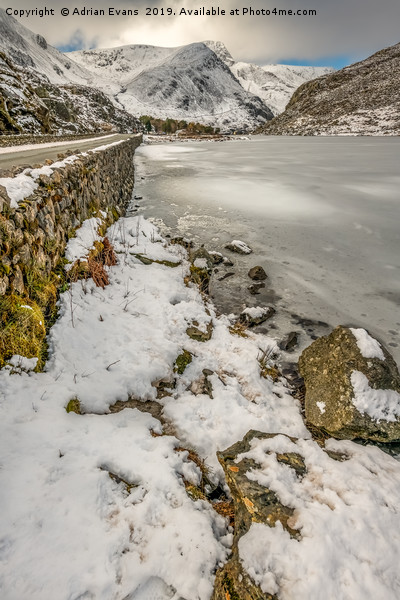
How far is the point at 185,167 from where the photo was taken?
2172cm

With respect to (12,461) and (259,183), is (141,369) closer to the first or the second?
(12,461)

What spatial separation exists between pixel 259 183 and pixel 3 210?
1433cm

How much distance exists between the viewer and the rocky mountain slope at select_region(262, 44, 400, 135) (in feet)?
138

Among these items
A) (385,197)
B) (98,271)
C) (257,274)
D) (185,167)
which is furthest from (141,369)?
(185,167)

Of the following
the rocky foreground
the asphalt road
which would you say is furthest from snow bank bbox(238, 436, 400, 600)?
the asphalt road

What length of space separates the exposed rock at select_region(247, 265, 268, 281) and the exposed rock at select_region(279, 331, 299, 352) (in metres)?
1.94

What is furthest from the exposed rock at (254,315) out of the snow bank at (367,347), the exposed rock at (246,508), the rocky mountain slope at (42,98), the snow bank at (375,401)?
the rocky mountain slope at (42,98)

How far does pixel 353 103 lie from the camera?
1882 inches

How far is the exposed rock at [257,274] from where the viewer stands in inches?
264

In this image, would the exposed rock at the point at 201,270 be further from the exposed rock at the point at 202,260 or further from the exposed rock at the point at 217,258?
the exposed rock at the point at 217,258

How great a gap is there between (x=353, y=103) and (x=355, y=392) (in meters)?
59.5

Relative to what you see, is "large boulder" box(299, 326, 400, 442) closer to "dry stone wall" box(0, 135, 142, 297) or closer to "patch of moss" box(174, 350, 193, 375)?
"patch of moss" box(174, 350, 193, 375)

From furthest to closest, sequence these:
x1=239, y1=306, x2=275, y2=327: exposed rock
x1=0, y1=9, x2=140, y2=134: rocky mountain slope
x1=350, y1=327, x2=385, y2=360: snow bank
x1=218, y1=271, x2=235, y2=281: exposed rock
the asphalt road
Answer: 1. x1=0, y1=9, x2=140, y2=134: rocky mountain slope
2. the asphalt road
3. x1=218, y1=271, x2=235, y2=281: exposed rock
4. x1=239, y1=306, x2=275, y2=327: exposed rock
5. x1=350, y1=327, x2=385, y2=360: snow bank

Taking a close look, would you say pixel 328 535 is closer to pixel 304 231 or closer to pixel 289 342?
pixel 289 342
